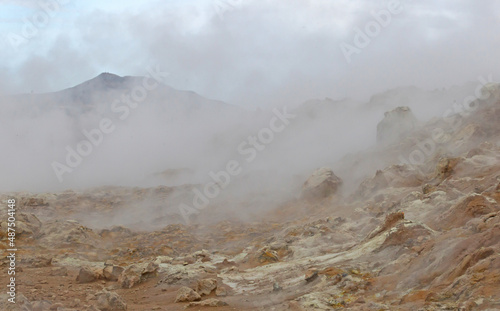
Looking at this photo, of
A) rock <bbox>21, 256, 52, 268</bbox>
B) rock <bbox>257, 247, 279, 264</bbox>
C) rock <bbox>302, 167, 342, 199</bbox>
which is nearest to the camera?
rock <bbox>257, 247, 279, 264</bbox>

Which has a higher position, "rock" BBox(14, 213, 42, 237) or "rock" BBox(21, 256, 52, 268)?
"rock" BBox(14, 213, 42, 237)

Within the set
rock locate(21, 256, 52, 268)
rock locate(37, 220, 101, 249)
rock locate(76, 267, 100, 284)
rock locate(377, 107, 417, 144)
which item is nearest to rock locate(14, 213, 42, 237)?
rock locate(37, 220, 101, 249)

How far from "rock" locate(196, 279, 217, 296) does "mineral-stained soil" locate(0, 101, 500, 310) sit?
0.02 metres

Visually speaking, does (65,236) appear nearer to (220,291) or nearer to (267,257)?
(267,257)

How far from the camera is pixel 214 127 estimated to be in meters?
39.8

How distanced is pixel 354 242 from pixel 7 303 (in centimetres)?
645

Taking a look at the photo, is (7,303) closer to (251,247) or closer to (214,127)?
(251,247)

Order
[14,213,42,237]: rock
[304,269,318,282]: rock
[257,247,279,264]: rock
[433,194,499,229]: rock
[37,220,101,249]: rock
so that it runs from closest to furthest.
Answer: [304,269,318,282]: rock, [433,194,499,229]: rock, [257,247,279,264]: rock, [37,220,101,249]: rock, [14,213,42,237]: rock

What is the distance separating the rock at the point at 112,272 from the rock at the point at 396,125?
612 inches

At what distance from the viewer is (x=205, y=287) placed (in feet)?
26.1

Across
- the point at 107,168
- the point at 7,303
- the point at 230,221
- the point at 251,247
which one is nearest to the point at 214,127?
the point at 107,168

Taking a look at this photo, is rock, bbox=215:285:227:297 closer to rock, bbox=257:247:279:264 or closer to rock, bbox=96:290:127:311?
rock, bbox=96:290:127:311

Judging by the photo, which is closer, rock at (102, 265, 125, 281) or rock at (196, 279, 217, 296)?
rock at (196, 279, 217, 296)

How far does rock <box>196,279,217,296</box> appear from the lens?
311 inches
